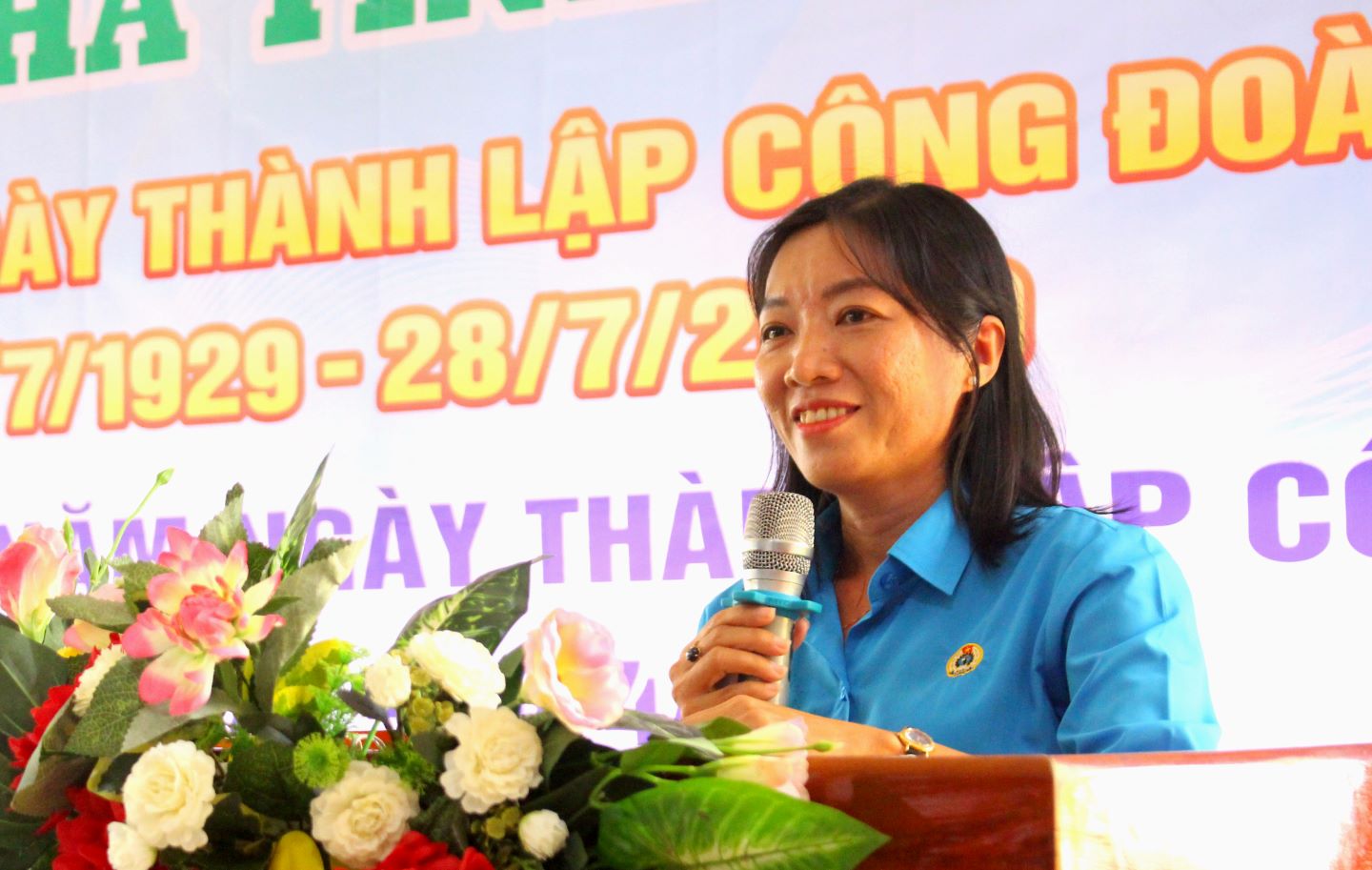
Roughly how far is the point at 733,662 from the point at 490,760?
645mm

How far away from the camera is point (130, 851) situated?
2.31ft

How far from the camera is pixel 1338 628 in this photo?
237 cm

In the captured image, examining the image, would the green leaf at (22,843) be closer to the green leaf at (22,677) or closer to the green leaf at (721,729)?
the green leaf at (22,677)

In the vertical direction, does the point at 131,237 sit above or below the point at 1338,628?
above

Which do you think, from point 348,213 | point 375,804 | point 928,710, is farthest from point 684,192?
point 375,804

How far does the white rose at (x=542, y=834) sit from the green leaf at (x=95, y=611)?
255mm

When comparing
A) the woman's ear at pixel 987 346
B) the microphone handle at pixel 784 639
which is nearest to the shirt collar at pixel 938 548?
the woman's ear at pixel 987 346

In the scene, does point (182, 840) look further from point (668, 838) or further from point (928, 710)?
point (928, 710)

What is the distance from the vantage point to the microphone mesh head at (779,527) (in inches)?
56.5

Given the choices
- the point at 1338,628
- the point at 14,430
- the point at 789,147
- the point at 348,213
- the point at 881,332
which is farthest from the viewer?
the point at 14,430

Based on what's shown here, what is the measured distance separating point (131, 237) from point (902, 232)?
212 cm

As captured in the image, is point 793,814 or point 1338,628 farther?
point 1338,628

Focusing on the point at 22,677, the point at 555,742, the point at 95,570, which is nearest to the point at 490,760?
the point at 555,742

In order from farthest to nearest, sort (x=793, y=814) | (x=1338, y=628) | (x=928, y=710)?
(x=1338, y=628) → (x=928, y=710) → (x=793, y=814)
